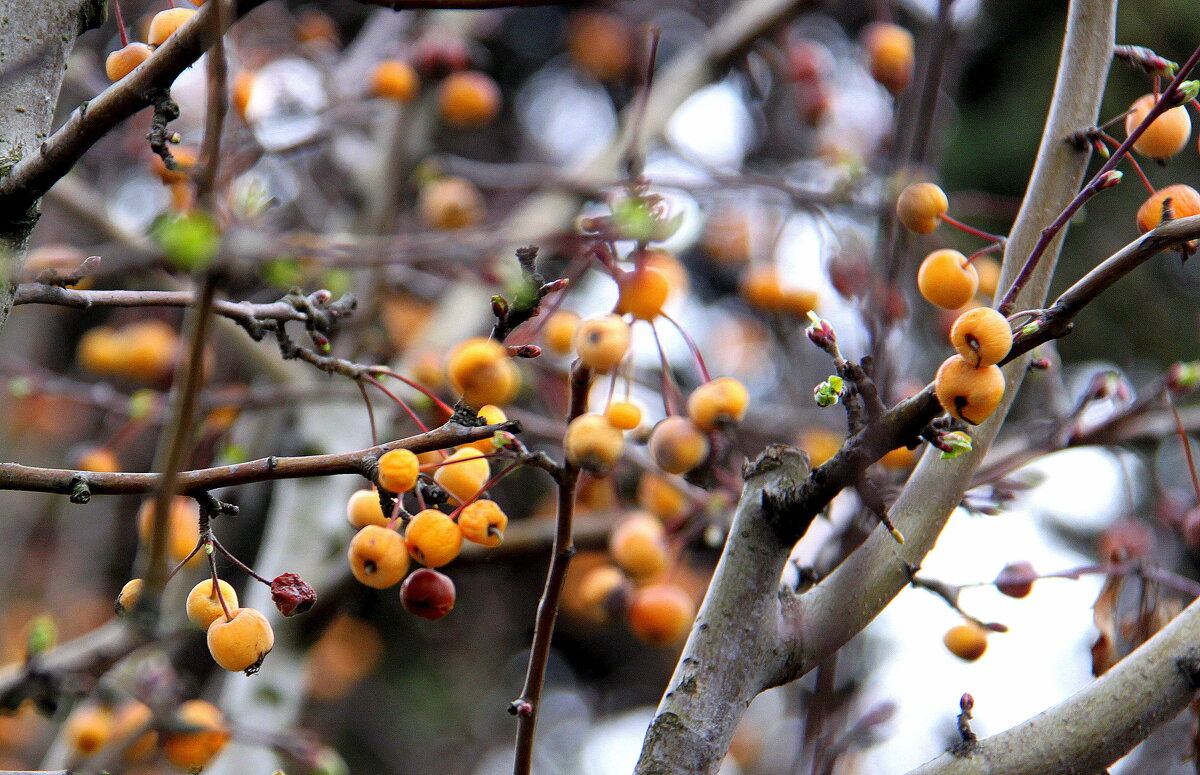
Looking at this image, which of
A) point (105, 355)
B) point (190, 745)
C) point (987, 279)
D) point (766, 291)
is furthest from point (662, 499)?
point (105, 355)

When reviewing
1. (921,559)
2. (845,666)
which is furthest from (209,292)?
(845,666)

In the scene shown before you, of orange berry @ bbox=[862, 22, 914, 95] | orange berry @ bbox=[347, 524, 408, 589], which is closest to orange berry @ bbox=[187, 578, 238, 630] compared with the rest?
orange berry @ bbox=[347, 524, 408, 589]

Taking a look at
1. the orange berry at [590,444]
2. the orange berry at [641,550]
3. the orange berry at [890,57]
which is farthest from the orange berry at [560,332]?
the orange berry at [890,57]

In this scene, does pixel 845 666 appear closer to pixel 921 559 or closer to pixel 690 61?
pixel 921 559

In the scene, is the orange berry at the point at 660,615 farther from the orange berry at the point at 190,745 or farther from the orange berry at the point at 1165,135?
the orange berry at the point at 1165,135

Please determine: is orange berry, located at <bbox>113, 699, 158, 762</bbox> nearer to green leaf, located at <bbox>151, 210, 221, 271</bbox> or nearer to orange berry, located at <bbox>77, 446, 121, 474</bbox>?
orange berry, located at <bbox>77, 446, 121, 474</bbox>
